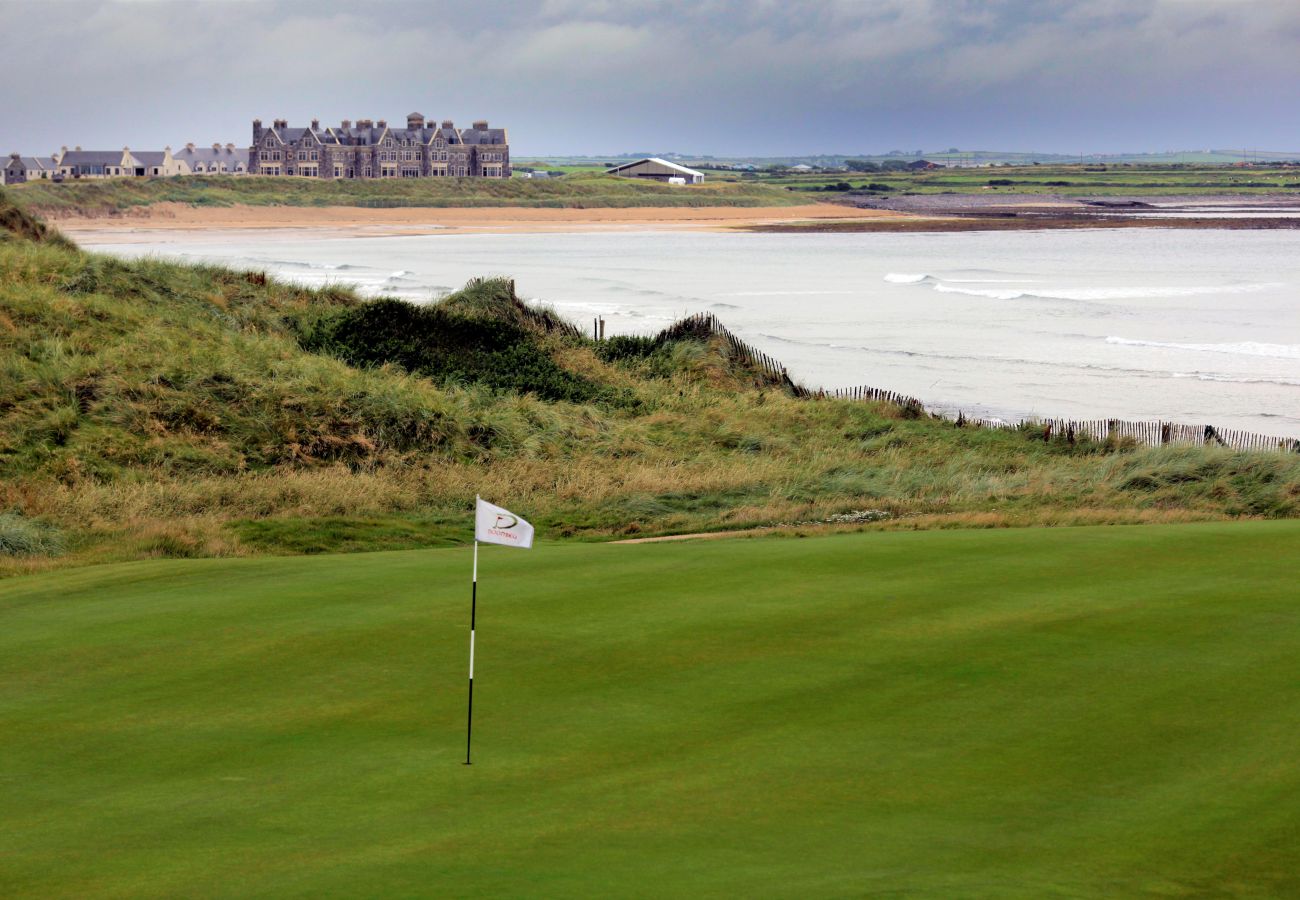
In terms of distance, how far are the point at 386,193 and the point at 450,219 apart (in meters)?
21.7

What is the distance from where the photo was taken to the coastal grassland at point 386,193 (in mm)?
122938

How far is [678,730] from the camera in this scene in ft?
27.8

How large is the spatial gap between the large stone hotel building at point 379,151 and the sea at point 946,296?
69.5 m

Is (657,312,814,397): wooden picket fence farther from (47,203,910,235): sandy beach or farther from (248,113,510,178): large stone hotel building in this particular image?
(248,113,510,178): large stone hotel building

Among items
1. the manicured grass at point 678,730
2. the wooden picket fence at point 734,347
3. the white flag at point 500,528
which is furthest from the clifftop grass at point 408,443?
the white flag at point 500,528

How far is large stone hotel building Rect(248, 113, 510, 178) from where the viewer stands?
181 meters

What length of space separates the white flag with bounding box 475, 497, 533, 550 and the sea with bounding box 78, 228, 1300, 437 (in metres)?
30.1

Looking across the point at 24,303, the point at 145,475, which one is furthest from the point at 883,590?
the point at 24,303

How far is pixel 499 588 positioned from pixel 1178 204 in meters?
167

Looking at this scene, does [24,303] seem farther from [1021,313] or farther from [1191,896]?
A: [1021,313]

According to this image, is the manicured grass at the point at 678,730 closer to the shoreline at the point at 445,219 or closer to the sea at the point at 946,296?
the sea at the point at 946,296

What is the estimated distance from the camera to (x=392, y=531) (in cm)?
2117

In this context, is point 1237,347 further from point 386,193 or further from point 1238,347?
point 386,193

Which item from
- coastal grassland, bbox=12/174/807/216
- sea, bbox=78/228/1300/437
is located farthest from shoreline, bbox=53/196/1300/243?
sea, bbox=78/228/1300/437
